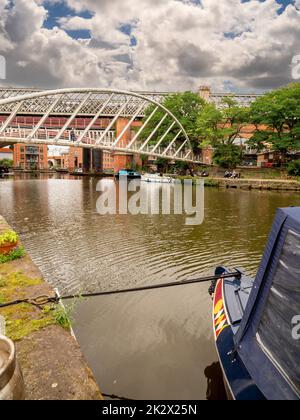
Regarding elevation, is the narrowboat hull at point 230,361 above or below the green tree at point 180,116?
below

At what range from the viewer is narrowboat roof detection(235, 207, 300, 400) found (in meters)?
3.15

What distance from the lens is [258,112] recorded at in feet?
Answer: 167

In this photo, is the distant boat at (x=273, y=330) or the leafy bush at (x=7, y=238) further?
the leafy bush at (x=7, y=238)

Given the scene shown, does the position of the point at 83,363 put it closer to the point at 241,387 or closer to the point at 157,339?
the point at 241,387

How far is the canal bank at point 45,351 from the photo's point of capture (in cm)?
344

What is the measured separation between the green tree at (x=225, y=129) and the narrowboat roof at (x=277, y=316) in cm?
5177

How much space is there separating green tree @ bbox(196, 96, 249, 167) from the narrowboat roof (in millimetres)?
51774

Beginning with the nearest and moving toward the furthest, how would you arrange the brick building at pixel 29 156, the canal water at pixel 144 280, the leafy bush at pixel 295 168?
the canal water at pixel 144 280, the leafy bush at pixel 295 168, the brick building at pixel 29 156

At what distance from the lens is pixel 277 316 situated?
3428 mm

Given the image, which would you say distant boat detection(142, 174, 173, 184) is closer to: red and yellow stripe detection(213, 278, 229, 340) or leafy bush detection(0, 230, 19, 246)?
leafy bush detection(0, 230, 19, 246)

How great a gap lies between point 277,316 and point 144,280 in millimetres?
6297

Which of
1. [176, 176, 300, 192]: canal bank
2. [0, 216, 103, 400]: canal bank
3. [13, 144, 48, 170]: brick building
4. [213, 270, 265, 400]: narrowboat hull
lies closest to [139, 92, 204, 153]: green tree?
[176, 176, 300, 192]: canal bank

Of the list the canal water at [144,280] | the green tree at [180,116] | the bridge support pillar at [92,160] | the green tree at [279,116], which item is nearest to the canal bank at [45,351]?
the canal water at [144,280]

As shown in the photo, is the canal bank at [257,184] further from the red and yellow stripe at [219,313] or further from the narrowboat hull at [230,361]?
the narrowboat hull at [230,361]
